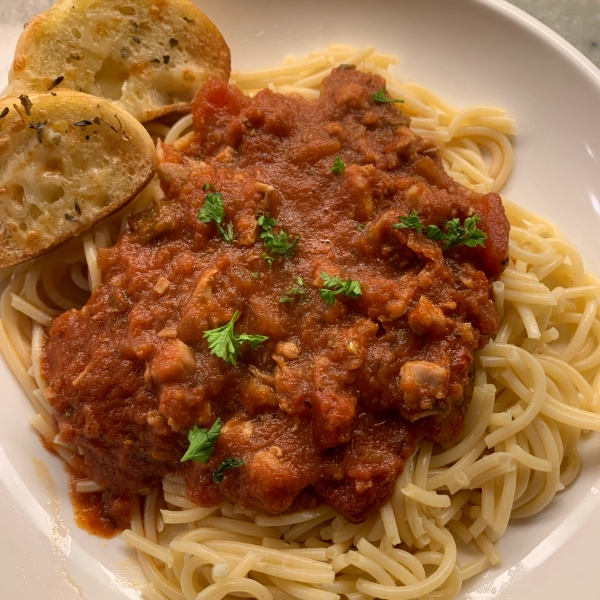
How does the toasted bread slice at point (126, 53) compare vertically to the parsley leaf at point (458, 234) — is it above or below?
below

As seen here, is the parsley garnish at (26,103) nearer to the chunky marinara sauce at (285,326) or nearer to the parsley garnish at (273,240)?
the chunky marinara sauce at (285,326)

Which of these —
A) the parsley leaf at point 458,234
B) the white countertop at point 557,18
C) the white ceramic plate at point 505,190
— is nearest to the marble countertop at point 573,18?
the white countertop at point 557,18

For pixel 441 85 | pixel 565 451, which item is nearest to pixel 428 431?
pixel 565 451

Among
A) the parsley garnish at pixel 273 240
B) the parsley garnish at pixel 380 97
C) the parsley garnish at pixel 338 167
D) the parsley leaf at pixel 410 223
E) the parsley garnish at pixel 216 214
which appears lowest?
the parsley garnish at pixel 216 214

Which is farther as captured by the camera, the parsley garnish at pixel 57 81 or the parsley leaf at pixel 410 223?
the parsley garnish at pixel 57 81

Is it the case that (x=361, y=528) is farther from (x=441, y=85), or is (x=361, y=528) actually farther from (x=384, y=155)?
(x=441, y=85)

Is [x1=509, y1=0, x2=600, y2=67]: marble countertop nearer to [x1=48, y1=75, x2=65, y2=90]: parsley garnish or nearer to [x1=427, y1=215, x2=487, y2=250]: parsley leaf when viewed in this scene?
[x1=427, y1=215, x2=487, y2=250]: parsley leaf

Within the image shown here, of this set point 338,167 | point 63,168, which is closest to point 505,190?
Answer: point 338,167
